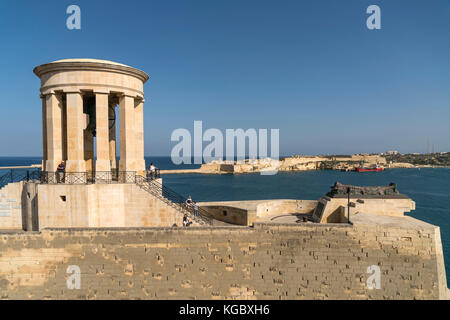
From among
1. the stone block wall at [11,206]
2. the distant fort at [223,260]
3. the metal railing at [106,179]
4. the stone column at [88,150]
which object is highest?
the stone column at [88,150]

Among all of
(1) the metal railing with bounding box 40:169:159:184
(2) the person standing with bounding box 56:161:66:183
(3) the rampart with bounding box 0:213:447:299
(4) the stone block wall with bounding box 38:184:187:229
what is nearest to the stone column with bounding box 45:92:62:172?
(2) the person standing with bounding box 56:161:66:183

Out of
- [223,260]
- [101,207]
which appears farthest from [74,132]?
[223,260]

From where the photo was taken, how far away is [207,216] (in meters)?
13.3

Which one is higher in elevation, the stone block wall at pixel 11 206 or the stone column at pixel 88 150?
the stone column at pixel 88 150

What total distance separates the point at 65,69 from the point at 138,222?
7.56 metres

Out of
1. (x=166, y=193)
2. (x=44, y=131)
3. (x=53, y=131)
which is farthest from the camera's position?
(x=44, y=131)

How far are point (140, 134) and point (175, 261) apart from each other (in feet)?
22.7

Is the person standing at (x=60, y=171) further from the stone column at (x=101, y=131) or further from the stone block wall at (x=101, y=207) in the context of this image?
the stone column at (x=101, y=131)

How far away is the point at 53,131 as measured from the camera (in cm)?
1031

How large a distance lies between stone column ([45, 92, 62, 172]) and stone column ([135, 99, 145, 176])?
3.41 meters

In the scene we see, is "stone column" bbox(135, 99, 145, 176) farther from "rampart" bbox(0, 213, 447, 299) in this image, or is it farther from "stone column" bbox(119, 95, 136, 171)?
"rampart" bbox(0, 213, 447, 299)

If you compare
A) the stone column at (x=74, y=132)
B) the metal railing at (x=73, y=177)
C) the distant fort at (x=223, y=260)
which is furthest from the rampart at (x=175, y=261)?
the stone column at (x=74, y=132)

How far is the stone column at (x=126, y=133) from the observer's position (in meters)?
10.9

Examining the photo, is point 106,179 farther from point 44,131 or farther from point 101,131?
point 44,131
